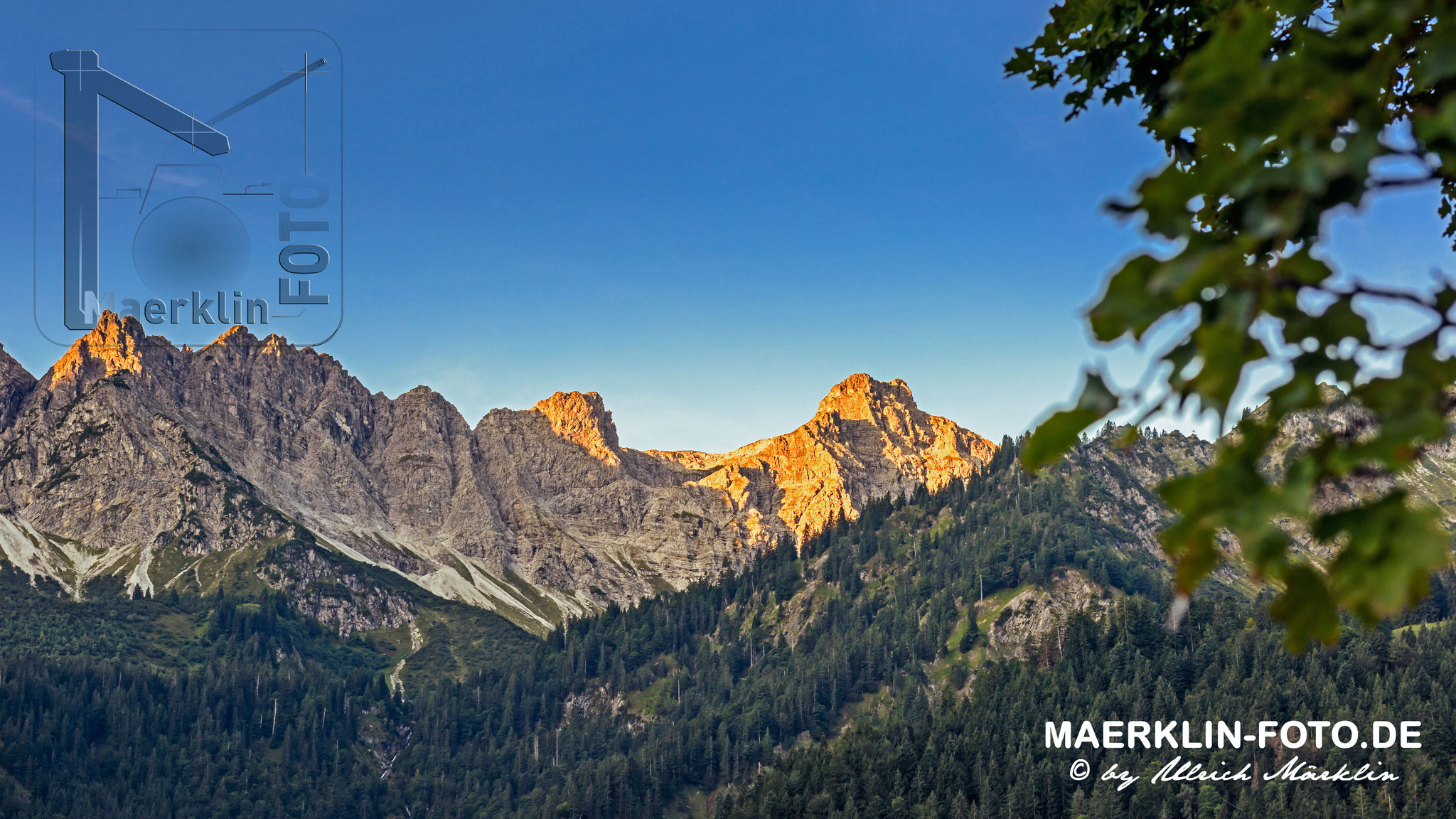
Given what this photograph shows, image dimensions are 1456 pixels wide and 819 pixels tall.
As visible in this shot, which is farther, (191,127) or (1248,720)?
(1248,720)

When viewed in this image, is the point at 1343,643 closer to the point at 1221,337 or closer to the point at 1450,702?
the point at 1450,702

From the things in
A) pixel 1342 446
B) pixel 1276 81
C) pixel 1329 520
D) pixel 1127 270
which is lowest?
pixel 1329 520

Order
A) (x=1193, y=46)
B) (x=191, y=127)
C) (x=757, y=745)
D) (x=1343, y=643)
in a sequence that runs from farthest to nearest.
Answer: (x=757, y=745) → (x=1343, y=643) → (x=191, y=127) → (x=1193, y=46)

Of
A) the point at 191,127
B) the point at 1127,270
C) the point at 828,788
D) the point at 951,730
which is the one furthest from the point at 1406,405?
the point at 951,730

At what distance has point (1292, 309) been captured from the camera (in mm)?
2754

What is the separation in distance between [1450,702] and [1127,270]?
180 m

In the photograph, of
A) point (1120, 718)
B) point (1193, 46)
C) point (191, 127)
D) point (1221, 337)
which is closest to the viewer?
point (1221, 337)

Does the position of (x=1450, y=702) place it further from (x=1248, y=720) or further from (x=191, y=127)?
(x=191, y=127)

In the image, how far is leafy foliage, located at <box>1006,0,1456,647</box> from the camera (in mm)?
2480

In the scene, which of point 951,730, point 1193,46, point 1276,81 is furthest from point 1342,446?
point 951,730

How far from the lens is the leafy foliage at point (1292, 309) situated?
97.7 inches

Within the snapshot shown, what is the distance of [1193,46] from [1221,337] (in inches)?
215

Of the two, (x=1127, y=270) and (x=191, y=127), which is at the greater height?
(x=191, y=127)

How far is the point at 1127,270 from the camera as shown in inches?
105
